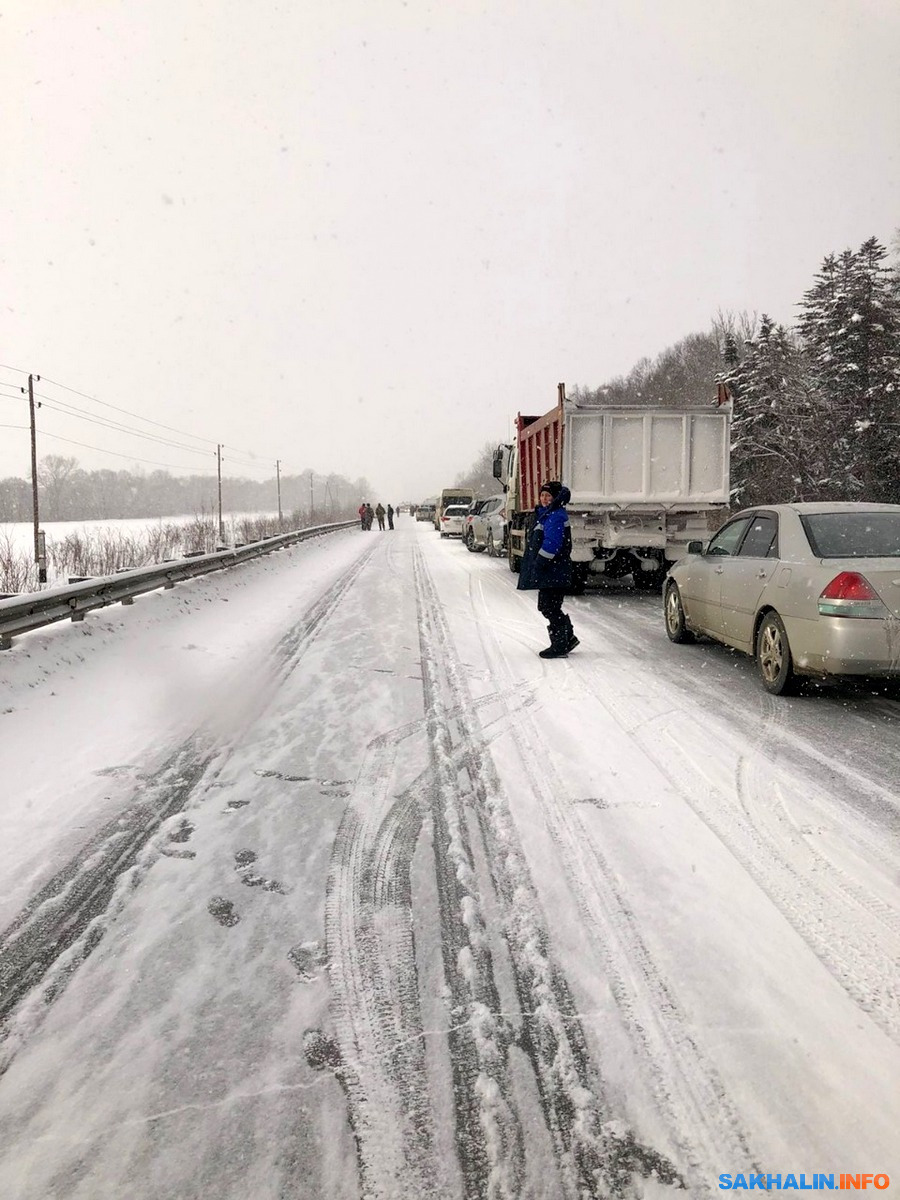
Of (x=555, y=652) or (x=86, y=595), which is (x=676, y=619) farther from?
(x=86, y=595)

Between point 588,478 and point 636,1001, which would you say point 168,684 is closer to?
point 636,1001

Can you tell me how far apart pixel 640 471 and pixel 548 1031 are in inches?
443

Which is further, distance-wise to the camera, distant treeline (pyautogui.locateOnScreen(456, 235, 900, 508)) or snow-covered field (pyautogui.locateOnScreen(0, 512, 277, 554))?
distant treeline (pyautogui.locateOnScreen(456, 235, 900, 508))

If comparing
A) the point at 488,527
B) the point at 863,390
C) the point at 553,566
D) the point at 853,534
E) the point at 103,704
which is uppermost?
the point at 863,390

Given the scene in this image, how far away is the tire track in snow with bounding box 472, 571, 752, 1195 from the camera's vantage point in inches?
71.2

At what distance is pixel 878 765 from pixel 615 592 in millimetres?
9524

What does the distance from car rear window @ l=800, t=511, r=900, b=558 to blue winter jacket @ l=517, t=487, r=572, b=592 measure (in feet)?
7.88

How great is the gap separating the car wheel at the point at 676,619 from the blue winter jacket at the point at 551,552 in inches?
59.1

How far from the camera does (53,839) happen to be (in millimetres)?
3494

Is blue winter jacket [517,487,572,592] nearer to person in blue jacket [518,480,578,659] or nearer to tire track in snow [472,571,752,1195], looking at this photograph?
person in blue jacket [518,480,578,659]

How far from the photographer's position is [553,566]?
7777 millimetres

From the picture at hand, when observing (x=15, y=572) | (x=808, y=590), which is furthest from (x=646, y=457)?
(x=15, y=572)

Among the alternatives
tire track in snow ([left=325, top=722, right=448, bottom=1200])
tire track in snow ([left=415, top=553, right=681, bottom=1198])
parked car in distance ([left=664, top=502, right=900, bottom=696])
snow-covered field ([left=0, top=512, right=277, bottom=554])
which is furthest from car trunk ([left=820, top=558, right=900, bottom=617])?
snow-covered field ([left=0, top=512, right=277, bottom=554])

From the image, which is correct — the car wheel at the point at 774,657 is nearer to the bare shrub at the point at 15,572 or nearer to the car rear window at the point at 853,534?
the car rear window at the point at 853,534
